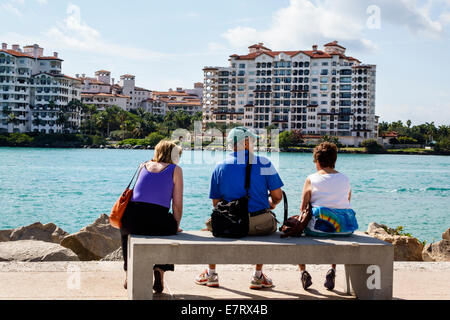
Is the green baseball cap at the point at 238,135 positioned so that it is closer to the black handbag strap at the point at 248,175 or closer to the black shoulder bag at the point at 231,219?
the black handbag strap at the point at 248,175

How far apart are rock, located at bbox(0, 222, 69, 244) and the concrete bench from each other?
26.6 ft

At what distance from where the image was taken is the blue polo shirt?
5348mm

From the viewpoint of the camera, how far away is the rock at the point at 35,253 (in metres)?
7.28

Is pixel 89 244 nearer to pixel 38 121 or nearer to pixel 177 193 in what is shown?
pixel 177 193

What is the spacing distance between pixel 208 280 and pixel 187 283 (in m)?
0.28

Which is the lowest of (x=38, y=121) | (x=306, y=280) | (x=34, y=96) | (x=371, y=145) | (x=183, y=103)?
(x=306, y=280)

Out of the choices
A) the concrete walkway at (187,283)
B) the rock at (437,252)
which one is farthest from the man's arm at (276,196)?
the rock at (437,252)

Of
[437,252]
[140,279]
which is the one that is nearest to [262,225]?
[140,279]

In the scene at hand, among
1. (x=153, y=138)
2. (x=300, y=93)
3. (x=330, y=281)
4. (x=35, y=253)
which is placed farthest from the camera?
(x=300, y=93)

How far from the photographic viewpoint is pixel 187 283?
19.0 ft

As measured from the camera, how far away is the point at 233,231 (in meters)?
5.16

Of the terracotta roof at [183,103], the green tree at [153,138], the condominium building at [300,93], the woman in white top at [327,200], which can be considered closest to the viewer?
the woman in white top at [327,200]

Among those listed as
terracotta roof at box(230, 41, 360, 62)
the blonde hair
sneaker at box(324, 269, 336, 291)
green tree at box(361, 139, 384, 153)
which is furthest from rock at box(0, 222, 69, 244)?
terracotta roof at box(230, 41, 360, 62)

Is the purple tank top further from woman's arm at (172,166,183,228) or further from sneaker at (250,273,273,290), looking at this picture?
sneaker at (250,273,273,290)
